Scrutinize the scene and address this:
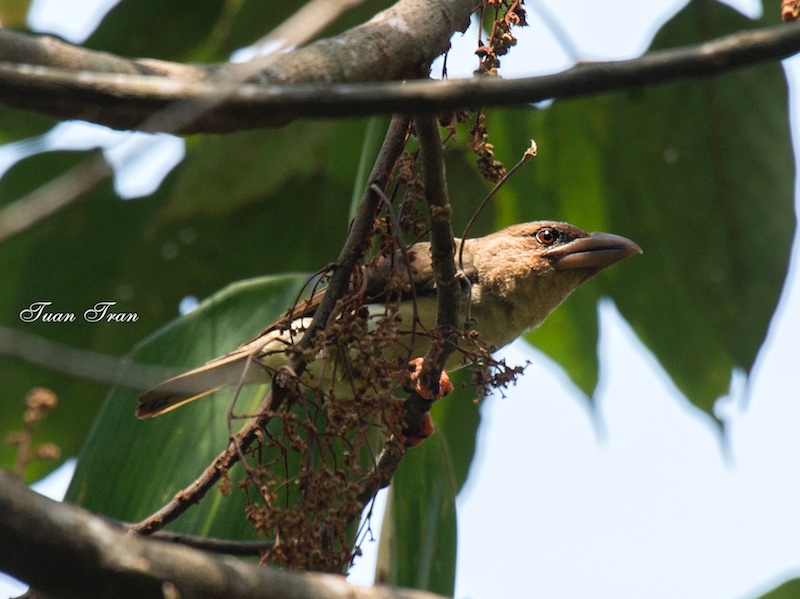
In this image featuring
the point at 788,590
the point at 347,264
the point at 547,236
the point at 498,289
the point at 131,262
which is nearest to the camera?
the point at 347,264

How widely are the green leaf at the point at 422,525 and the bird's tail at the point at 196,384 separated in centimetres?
68

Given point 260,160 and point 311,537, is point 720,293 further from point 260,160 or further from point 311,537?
point 311,537

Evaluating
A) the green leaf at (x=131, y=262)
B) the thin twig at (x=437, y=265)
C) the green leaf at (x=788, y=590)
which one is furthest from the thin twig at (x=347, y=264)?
the green leaf at (x=131, y=262)

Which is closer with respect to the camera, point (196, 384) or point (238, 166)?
point (196, 384)

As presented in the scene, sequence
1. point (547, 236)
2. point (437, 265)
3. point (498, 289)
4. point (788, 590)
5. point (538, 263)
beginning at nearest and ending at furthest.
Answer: point (437, 265) < point (788, 590) < point (498, 289) < point (538, 263) < point (547, 236)

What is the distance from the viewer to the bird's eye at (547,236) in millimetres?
4887

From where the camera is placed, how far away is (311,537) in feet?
8.33

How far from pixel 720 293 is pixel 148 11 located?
342cm

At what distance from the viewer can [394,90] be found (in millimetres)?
1520

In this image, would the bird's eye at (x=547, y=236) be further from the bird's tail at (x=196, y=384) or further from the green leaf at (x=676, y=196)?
the bird's tail at (x=196, y=384)

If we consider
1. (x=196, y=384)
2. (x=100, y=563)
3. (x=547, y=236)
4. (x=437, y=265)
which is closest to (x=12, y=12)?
(x=196, y=384)

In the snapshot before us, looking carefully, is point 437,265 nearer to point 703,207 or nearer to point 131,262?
point 703,207

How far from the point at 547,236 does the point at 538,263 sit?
9.7 inches

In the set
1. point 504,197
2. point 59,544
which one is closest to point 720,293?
point 504,197
